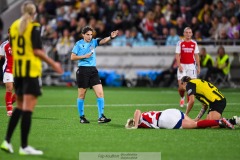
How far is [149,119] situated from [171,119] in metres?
0.52

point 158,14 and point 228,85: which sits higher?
point 158,14

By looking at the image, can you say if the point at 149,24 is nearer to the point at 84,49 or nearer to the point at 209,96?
the point at 84,49

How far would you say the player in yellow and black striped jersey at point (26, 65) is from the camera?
10.2m

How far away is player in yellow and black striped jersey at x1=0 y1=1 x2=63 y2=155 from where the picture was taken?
1023cm

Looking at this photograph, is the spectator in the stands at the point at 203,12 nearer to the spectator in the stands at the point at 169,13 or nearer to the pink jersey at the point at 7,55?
the spectator in the stands at the point at 169,13

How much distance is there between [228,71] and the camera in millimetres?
28188

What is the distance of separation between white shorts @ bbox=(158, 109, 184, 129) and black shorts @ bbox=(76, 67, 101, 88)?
247cm

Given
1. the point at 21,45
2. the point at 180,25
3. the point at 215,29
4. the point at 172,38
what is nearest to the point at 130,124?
the point at 21,45

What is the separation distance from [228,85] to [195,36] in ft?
8.31

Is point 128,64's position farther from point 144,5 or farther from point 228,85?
point 228,85

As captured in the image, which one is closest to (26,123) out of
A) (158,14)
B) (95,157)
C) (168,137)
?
(95,157)

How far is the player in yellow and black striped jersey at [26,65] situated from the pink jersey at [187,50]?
10196 millimetres

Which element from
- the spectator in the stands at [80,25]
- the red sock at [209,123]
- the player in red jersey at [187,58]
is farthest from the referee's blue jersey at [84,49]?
the spectator in the stands at [80,25]

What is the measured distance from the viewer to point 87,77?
50.3 ft
